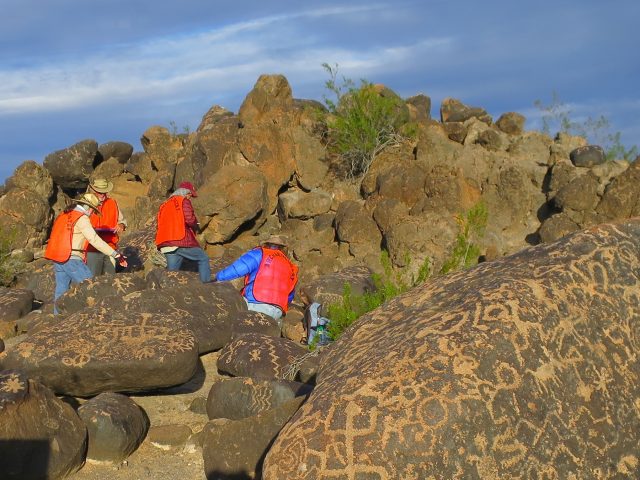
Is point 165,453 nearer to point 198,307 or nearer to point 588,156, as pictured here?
point 198,307

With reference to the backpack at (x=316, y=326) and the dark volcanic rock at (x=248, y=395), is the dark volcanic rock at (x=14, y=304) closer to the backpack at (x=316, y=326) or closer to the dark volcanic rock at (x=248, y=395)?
the backpack at (x=316, y=326)

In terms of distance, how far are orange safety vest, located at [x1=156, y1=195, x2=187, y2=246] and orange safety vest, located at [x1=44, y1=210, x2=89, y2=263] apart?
1.25 metres

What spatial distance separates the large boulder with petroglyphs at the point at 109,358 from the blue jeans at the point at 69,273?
3365 mm

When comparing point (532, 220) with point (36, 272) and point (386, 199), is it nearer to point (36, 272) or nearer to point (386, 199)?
point (386, 199)

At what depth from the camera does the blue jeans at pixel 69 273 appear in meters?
10.9

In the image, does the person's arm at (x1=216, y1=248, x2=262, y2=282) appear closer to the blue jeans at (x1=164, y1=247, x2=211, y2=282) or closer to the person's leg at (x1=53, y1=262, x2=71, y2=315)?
the blue jeans at (x1=164, y1=247, x2=211, y2=282)

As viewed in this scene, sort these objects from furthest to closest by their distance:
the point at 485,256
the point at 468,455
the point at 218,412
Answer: the point at 485,256 < the point at 218,412 < the point at 468,455

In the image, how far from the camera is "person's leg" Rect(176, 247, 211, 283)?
38.8 feet

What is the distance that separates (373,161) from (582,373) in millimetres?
13394

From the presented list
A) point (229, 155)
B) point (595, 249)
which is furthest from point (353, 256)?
point (595, 249)

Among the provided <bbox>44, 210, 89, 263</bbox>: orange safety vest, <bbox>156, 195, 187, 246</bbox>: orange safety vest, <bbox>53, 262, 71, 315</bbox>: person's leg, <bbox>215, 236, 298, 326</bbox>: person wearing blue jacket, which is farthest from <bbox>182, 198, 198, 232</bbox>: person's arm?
<bbox>215, 236, 298, 326</bbox>: person wearing blue jacket

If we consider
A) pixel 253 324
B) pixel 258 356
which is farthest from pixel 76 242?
pixel 258 356

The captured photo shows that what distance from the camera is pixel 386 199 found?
53.1 feet

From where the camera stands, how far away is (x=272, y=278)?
10023 millimetres
